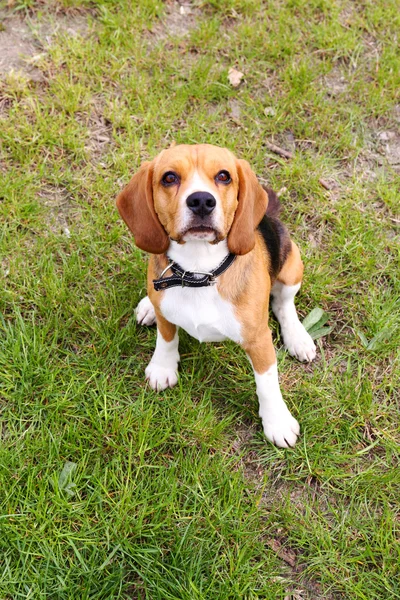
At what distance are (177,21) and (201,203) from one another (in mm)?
3821

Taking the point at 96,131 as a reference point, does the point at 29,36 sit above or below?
above

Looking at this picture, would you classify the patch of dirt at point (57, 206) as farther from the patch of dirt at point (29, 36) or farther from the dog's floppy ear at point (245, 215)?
the dog's floppy ear at point (245, 215)

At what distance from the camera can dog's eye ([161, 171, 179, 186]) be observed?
9.74ft

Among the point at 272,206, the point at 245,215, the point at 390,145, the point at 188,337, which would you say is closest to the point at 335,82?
the point at 390,145

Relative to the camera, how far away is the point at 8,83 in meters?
5.31

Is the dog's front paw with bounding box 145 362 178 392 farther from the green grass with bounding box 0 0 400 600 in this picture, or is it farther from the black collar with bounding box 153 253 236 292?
the black collar with bounding box 153 253 236 292

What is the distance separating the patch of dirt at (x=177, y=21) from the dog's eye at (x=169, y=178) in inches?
130

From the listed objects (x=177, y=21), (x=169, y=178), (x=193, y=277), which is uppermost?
(x=169, y=178)

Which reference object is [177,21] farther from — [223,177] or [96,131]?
[223,177]

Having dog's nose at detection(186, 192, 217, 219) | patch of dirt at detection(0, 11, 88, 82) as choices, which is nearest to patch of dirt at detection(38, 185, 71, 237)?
patch of dirt at detection(0, 11, 88, 82)

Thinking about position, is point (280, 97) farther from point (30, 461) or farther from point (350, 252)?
point (30, 461)

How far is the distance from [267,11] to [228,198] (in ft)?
12.1

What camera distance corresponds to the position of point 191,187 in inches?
113

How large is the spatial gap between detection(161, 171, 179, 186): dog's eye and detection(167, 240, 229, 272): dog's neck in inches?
12.7
